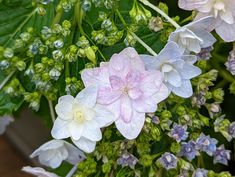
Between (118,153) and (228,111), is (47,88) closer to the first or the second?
(118,153)

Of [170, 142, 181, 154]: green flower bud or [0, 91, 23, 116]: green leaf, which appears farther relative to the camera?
[0, 91, 23, 116]: green leaf

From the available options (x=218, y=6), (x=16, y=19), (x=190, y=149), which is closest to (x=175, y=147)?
(x=190, y=149)

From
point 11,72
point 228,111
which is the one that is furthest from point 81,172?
point 228,111


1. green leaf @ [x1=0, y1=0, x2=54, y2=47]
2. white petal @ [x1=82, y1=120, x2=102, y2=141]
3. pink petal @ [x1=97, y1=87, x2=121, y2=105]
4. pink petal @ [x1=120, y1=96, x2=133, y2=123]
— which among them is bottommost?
white petal @ [x1=82, y1=120, x2=102, y2=141]

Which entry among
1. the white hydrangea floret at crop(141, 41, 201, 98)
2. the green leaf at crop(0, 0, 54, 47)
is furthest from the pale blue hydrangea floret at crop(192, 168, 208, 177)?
the green leaf at crop(0, 0, 54, 47)

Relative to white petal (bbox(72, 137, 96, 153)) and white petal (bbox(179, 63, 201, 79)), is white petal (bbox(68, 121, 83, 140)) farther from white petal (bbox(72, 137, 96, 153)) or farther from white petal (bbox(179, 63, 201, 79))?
white petal (bbox(179, 63, 201, 79))

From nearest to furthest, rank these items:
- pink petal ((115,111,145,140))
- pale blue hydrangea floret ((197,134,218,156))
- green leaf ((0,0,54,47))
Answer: pink petal ((115,111,145,140)) < pale blue hydrangea floret ((197,134,218,156)) < green leaf ((0,0,54,47))

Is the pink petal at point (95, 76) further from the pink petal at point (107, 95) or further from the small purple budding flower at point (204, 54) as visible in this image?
the small purple budding flower at point (204, 54)

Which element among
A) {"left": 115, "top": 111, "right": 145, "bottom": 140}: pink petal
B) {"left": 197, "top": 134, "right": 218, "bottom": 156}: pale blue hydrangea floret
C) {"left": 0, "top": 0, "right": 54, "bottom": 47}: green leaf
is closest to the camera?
{"left": 115, "top": 111, "right": 145, "bottom": 140}: pink petal
